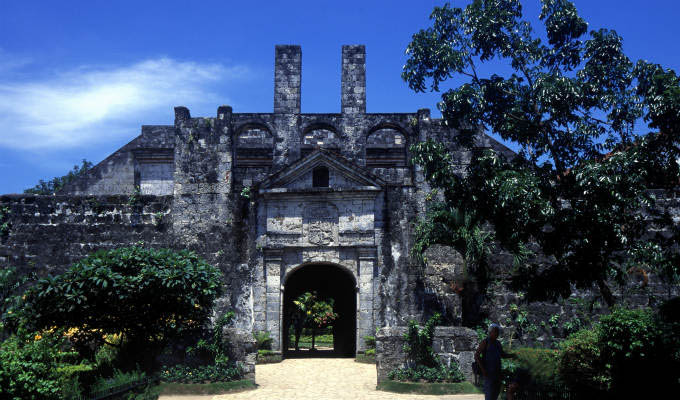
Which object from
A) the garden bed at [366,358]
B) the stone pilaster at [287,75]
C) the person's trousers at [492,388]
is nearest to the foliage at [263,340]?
the garden bed at [366,358]

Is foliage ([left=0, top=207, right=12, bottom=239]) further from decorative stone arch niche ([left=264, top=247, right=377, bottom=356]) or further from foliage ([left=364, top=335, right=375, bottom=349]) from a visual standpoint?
foliage ([left=364, top=335, right=375, bottom=349])

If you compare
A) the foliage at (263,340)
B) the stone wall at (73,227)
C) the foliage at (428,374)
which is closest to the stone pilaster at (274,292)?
the foliage at (263,340)

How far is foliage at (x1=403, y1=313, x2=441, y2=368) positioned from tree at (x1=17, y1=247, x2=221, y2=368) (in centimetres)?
396

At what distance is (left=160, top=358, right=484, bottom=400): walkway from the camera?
10.7 meters

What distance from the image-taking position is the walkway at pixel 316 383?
1073 centimetres

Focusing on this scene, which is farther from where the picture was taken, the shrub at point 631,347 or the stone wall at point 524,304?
the stone wall at point 524,304

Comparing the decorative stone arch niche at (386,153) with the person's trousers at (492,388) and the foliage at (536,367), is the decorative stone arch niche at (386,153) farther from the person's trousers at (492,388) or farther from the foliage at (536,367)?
the person's trousers at (492,388)

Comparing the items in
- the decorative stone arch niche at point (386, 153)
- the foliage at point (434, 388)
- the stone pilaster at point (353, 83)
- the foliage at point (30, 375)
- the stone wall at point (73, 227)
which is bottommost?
the foliage at point (434, 388)

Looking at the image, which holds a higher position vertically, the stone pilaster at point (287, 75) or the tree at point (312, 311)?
the stone pilaster at point (287, 75)

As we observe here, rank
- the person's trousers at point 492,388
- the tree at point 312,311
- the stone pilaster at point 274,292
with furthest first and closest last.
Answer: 1. the tree at point 312,311
2. the stone pilaster at point 274,292
3. the person's trousers at point 492,388

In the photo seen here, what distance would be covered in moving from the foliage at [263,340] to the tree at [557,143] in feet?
24.0

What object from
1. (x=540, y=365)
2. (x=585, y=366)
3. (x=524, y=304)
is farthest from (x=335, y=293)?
(x=585, y=366)

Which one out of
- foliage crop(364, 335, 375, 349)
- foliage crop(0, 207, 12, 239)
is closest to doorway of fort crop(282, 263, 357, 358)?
foliage crop(364, 335, 375, 349)

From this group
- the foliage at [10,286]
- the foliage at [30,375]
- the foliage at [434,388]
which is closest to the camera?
the foliage at [30,375]
